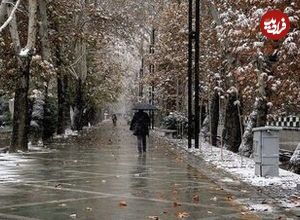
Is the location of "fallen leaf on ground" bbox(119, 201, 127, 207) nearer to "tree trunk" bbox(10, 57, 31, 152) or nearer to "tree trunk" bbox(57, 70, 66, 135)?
"tree trunk" bbox(10, 57, 31, 152)

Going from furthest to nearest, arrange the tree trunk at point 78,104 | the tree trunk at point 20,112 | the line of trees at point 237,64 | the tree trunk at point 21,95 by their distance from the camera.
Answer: the tree trunk at point 78,104 → the tree trunk at point 20,112 → the tree trunk at point 21,95 → the line of trees at point 237,64

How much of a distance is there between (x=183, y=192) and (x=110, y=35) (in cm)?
3462

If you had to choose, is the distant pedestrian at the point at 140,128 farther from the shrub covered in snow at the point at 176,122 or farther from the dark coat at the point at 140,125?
the shrub covered in snow at the point at 176,122

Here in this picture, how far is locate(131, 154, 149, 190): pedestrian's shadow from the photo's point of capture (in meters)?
A: 13.7

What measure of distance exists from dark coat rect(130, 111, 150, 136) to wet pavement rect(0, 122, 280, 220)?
406 centimetres

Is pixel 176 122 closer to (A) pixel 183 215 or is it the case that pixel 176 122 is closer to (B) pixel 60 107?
(B) pixel 60 107

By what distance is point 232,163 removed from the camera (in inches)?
739

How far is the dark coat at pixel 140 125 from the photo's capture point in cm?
2397

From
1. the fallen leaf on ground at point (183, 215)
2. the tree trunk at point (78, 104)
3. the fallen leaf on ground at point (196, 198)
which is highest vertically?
the tree trunk at point (78, 104)

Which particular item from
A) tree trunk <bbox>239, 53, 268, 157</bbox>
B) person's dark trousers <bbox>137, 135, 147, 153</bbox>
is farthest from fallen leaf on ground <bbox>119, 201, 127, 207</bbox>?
person's dark trousers <bbox>137, 135, 147, 153</bbox>

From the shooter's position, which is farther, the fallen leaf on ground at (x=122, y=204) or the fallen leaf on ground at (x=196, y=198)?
the fallen leaf on ground at (x=196, y=198)

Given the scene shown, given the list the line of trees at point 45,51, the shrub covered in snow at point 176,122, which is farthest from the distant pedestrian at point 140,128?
the shrub covered in snow at point 176,122

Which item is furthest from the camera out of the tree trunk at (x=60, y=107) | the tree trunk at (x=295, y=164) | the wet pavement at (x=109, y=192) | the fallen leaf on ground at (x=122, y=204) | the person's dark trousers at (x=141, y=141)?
the tree trunk at (x=60, y=107)

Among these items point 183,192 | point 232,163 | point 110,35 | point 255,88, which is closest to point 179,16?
point 110,35
